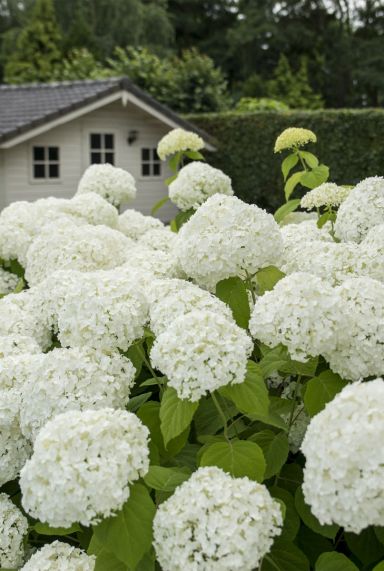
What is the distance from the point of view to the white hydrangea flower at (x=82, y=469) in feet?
4.49

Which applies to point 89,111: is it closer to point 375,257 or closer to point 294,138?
point 294,138

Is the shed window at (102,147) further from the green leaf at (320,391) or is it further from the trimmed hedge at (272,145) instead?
the green leaf at (320,391)

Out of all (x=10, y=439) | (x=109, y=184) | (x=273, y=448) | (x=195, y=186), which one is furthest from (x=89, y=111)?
(x=273, y=448)

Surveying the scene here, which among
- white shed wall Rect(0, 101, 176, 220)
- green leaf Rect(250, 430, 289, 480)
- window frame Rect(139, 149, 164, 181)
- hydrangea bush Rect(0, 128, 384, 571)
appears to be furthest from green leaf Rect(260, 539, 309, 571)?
window frame Rect(139, 149, 164, 181)

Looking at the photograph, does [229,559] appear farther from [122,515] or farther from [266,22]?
[266,22]

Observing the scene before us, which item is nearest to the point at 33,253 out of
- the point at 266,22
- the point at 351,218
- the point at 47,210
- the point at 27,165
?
the point at 47,210

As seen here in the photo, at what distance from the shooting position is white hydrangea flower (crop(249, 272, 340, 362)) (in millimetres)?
1567

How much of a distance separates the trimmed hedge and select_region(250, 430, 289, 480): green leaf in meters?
12.3

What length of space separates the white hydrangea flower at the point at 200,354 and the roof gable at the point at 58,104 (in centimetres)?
1182

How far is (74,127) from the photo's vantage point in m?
14.6

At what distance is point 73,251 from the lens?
2566 mm

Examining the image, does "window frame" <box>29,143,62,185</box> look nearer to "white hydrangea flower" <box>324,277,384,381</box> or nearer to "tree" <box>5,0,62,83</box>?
"tree" <box>5,0,62,83</box>

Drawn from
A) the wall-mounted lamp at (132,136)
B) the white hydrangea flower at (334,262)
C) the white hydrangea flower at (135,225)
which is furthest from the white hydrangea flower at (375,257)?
the wall-mounted lamp at (132,136)

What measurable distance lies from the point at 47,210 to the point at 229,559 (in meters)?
2.29
